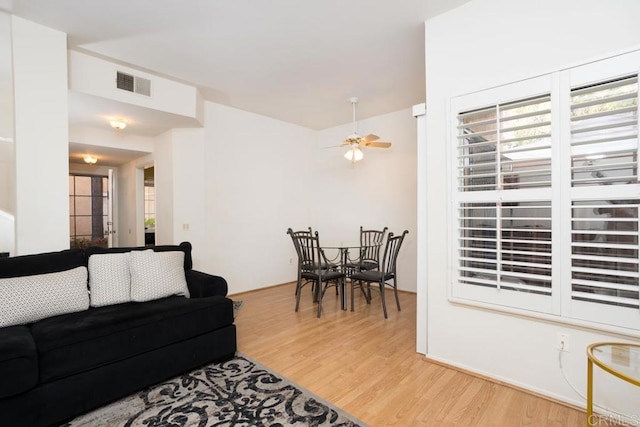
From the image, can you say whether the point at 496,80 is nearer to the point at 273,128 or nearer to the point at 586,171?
the point at 586,171

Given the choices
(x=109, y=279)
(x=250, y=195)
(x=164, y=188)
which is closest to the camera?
(x=109, y=279)

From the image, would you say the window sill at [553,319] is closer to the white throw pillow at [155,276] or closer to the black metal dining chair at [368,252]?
the black metal dining chair at [368,252]

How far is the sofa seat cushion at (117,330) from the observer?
181 centimetres

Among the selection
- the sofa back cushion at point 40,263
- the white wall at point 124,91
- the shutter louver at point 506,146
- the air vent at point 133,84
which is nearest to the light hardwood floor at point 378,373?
the shutter louver at point 506,146

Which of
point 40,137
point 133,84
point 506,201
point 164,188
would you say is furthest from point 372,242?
point 40,137

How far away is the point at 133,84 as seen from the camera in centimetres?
336

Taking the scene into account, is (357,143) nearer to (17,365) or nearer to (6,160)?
(17,365)

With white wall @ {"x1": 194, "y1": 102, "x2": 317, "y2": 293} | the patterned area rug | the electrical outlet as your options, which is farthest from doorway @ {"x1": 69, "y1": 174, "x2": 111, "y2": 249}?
the electrical outlet

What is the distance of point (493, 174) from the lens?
218 centimetres

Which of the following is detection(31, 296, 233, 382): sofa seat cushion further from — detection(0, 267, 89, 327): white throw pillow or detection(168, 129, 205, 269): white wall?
detection(168, 129, 205, 269): white wall

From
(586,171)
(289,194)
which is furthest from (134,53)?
(586,171)

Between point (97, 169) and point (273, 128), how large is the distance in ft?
13.3

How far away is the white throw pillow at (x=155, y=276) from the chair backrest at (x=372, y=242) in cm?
259

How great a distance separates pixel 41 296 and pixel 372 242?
404 centimetres
